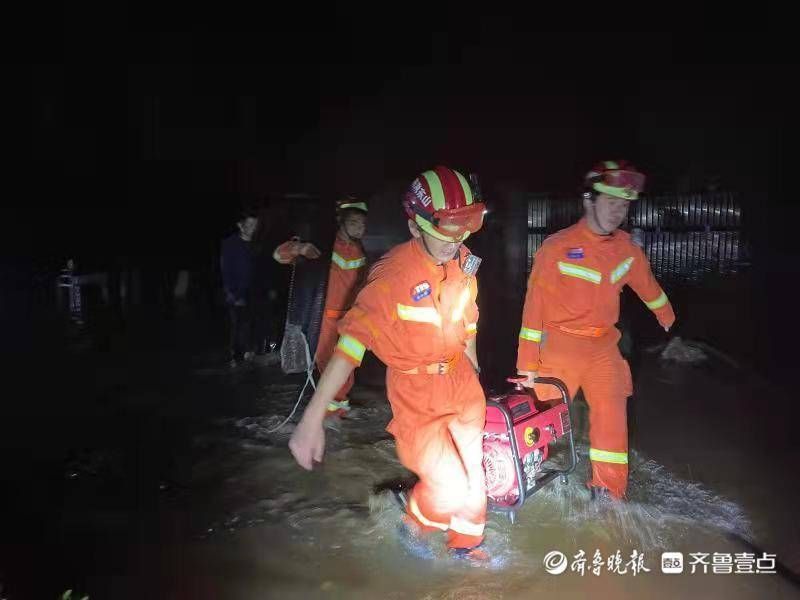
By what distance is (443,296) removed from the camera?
3020mm

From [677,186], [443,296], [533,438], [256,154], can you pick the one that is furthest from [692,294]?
[256,154]

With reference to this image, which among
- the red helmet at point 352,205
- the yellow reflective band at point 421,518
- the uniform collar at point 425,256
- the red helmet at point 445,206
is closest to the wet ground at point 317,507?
the yellow reflective band at point 421,518

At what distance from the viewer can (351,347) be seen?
286 cm

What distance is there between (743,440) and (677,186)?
514 cm

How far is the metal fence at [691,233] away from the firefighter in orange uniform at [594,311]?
16.8ft

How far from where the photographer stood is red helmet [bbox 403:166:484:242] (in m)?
2.84

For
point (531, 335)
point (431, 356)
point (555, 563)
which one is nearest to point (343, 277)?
point (531, 335)

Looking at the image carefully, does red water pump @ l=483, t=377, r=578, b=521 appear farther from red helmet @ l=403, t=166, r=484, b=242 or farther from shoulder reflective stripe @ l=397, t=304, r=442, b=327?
red helmet @ l=403, t=166, r=484, b=242

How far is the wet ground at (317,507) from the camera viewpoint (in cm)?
310

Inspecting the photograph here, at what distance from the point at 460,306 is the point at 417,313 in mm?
289

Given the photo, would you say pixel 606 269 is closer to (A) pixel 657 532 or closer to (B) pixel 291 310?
(A) pixel 657 532

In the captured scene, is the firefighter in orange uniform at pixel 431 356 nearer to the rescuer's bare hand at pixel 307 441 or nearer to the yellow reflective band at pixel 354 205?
the rescuer's bare hand at pixel 307 441

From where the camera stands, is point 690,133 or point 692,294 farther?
point 690,133

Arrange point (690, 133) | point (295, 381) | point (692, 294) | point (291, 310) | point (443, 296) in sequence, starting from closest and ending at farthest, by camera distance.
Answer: point (443, 296) < point (291, 310) < point (295, 381) < point (692, 294) < point (690, 133)
